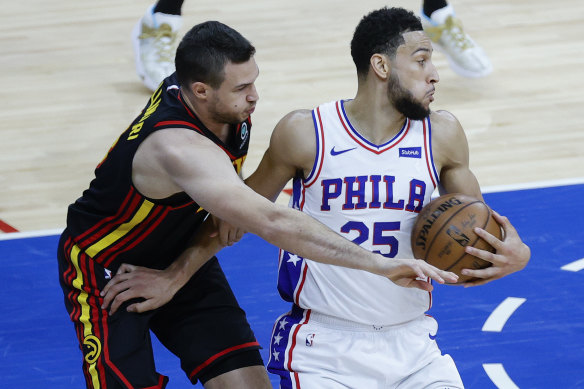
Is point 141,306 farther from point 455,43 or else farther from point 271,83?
point 455,43

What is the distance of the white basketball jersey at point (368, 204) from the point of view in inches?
162

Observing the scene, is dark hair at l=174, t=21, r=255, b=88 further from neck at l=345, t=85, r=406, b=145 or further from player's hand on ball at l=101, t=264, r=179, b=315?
player's hand on ball at l=101, t=264, r=179, b=315

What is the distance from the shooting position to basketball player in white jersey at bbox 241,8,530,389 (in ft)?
13.4

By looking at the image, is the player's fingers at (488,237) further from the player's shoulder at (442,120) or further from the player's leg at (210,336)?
the player's leg at (210,336)

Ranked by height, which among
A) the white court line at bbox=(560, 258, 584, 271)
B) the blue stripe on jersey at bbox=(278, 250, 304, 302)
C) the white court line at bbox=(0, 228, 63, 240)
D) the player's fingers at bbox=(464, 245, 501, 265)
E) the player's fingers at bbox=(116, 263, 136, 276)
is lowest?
the white court line at bbox=(0, 228, 63, 240)

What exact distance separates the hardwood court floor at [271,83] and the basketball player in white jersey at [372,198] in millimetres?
3109

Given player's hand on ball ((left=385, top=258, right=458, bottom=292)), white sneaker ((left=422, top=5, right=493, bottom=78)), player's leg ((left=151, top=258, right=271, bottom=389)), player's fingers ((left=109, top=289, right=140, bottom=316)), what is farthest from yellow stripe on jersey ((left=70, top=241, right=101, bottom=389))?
white sneaker ((left=422, top=5, right=493, bottom=78))

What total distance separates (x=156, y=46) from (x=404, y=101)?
5.03m

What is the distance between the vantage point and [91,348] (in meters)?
4.20

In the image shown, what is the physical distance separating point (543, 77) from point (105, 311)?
586 centimetres

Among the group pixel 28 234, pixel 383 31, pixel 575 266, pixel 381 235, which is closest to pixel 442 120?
pixel 383 31

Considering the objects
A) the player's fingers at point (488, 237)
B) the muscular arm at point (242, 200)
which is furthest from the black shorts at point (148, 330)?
the player's fingers at point (488, 237)

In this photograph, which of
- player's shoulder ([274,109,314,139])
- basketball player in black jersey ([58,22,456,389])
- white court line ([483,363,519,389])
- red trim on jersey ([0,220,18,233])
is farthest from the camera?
red trim on jersey ([0,220,18,233])

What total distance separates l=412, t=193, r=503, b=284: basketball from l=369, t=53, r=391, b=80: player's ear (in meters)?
0.55
